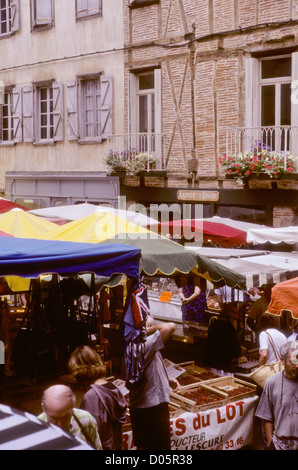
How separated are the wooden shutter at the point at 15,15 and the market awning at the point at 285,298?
57.1 feet

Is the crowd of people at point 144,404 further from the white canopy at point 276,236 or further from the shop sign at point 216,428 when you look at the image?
the white canopy at point 276,236

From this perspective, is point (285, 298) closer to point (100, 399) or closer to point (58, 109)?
point (100, 399)

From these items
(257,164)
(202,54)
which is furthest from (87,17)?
(257,164)

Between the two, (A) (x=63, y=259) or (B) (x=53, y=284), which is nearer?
(A) (x=63, y=259)

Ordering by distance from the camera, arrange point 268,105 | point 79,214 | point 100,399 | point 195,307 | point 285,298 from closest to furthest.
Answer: point 100,399
point 285,298
point 195,307
point 79,214
point 268,105

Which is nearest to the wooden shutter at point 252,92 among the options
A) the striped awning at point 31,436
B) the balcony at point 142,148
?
the balcony at point 142,148

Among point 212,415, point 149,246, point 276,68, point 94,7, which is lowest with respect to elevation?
point 212,415

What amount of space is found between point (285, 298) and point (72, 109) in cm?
1428

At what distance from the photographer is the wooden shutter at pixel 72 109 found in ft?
62.2

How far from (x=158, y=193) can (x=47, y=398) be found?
1323 centimetres

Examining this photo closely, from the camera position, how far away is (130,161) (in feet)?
55.9

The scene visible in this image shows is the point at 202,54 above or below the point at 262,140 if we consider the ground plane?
above

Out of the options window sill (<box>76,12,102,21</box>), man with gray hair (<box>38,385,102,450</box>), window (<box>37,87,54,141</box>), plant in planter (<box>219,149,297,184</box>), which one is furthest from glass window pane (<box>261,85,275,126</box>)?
man with gray hair (<box>38,385,102,450</box>)

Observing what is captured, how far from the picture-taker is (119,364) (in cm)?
903
